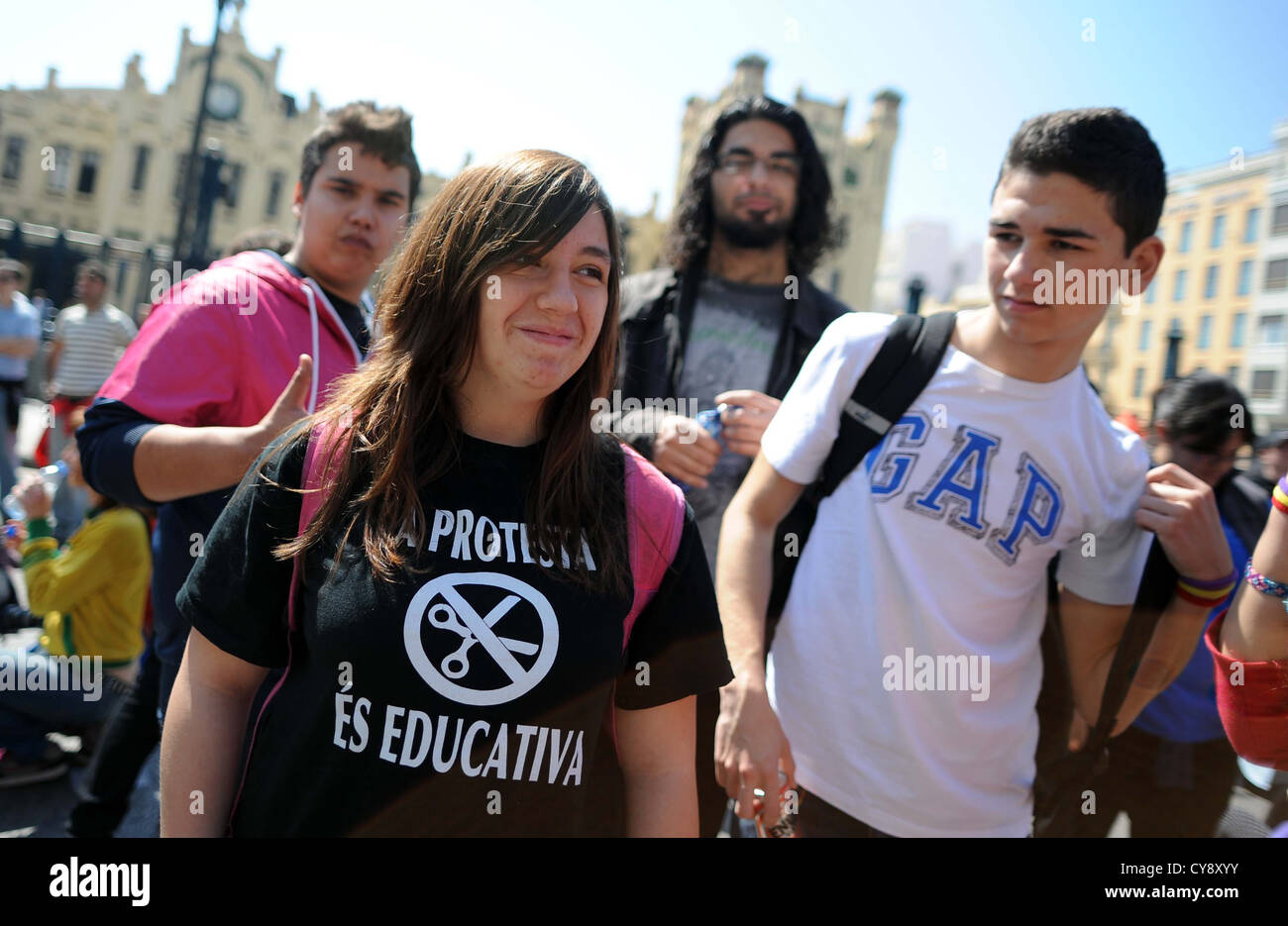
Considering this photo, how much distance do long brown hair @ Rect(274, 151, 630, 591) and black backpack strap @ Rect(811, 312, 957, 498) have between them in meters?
0.62

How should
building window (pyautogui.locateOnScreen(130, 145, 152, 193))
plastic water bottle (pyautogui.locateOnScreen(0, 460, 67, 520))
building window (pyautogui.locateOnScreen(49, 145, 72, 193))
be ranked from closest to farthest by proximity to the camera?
plastic water bottle (pyautogui.locateOnScreen(0, 460, 67, 520)), building window (pyautogui.locateOnScreen(49, 145, 72, 193)), building window (pyautogui.locateOnScreen(130, 145, 152, 193))

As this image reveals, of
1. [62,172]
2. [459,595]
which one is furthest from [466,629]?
[62,172]

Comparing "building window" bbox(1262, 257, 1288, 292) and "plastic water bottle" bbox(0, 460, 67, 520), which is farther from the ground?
"building window" bbox(1262, 257, 1288, 292)

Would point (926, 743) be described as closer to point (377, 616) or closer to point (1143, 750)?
point (377, 616)

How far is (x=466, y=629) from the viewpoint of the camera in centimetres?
130

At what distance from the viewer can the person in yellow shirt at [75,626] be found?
327 cm

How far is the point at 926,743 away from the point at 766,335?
4.41 ft

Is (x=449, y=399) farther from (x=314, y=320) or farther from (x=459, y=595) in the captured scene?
(x=314, y=320)

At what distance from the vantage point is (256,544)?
1.33 meters

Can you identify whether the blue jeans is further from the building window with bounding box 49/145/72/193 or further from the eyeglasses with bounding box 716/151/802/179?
the building window with bounding box 49/145/72/193

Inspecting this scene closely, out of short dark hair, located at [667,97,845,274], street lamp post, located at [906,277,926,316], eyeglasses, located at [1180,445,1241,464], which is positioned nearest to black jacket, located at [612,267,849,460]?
short dark hair, located at [667,97,845,274]

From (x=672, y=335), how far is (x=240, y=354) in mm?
1268

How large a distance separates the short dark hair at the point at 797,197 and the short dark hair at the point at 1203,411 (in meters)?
1.39

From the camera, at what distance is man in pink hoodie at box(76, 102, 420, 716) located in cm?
172
